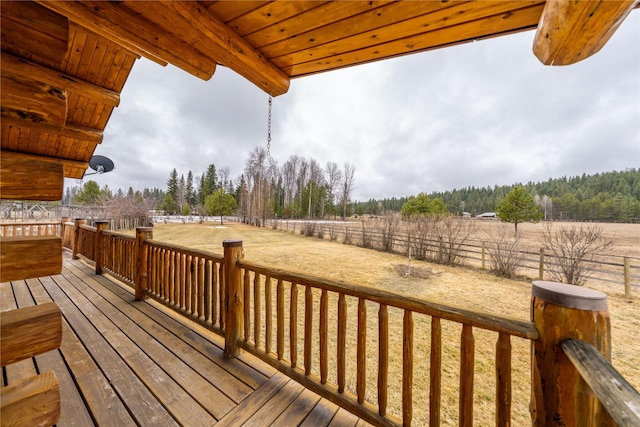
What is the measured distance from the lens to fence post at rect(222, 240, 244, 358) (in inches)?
86.8

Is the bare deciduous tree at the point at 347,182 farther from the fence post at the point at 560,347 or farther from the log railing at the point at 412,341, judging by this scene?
the fence post at the point at 560,347

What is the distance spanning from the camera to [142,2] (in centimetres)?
107

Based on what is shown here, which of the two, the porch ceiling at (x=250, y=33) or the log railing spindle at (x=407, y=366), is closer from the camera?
the porch ceiling at (x=250, y=33)

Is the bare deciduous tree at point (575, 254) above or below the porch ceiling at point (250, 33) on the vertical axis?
below

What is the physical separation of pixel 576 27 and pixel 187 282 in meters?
3.49

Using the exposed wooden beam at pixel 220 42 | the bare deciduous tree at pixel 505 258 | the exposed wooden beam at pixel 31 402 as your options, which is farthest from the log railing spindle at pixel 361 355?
the bare deciduous tree at pixel 505 258

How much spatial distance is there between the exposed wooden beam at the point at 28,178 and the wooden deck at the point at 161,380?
4.46ft

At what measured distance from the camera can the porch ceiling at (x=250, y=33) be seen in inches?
38.7

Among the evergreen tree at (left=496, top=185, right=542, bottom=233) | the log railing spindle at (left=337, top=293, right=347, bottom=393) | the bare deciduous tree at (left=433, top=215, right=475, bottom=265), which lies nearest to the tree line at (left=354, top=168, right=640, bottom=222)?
the evergreen tree at (left=496, top=185, right=542, bottom=233)

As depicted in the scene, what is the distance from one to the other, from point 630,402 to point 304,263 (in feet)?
27.0

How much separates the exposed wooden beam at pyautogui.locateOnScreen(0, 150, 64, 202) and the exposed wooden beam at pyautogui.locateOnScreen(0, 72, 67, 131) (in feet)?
0.63

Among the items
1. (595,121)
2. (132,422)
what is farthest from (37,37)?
(595,121)

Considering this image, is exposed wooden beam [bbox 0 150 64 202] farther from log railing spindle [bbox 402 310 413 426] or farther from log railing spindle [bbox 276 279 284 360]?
log railing spindle [bbox 402 310 413 426]

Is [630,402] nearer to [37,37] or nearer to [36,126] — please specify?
[36,126]
